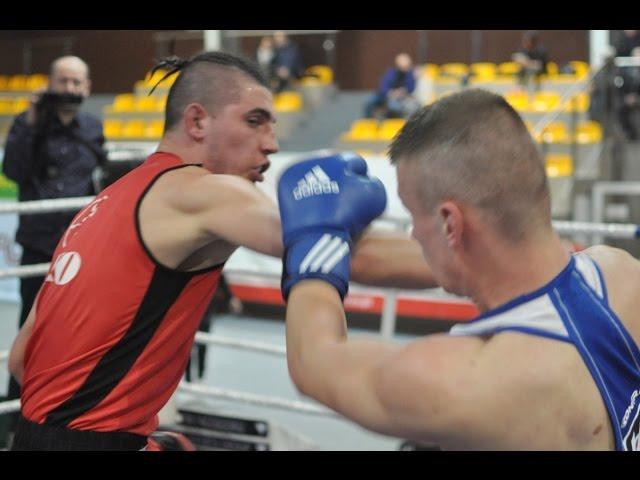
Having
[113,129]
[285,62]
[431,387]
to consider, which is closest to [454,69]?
[285,62]

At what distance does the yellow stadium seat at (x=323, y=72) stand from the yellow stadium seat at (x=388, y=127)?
5.75ft

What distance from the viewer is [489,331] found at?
1184 mm

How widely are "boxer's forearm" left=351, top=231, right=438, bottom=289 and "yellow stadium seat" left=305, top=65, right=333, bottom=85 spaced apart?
31.0 ft

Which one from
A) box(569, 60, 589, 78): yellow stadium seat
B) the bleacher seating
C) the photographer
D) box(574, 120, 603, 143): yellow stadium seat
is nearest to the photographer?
the photographer

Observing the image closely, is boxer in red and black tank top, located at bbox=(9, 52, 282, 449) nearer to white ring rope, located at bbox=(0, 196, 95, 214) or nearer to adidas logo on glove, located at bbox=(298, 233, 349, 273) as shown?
adidas logo on glove, located at bbox=(298, 233, 349, 273)

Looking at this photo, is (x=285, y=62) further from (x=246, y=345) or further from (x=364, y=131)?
(x=246, y=345)

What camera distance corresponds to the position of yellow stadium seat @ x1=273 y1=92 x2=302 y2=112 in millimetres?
10594

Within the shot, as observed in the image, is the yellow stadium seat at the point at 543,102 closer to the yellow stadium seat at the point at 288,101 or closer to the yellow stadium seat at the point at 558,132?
the yellow stadium seat at the point at 558,132

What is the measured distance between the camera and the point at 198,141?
2027 mm

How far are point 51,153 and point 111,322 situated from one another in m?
2.44

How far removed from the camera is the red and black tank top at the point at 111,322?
1865 millimetres

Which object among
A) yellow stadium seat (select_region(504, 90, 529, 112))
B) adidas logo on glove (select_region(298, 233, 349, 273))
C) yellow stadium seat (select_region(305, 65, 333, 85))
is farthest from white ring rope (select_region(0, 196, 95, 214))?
yellow stadium seat (select_region(305, 65, 333, 85))
